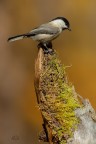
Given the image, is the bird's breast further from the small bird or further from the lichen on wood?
the lichen on wood

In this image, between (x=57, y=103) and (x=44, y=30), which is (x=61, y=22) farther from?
(x=57, y=103)

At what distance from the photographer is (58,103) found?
15.6ft

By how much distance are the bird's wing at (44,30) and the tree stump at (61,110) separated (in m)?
1.64

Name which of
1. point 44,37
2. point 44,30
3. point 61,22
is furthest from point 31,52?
point 44,37

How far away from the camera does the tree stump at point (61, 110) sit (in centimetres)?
464

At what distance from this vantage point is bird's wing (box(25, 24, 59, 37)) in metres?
6.63

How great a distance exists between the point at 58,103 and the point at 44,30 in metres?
2.02

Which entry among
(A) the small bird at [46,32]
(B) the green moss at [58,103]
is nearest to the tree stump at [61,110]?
(B) the green moss at [58,103]

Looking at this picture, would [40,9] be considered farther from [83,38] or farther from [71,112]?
[71,112]

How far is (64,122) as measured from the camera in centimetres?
471

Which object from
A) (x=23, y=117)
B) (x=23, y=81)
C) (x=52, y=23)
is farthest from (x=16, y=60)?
(x=52, y=23)

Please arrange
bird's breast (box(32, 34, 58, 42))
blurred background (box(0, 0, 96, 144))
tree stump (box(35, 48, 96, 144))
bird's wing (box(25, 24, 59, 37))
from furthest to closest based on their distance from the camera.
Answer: blurred background (box(0, 0, 96, 144))
bird's wing (box(25, 24, 59, 37))
bird's breast (box(32, 34, 58, 42))
tree stump (box(35, 48, 96, 144))

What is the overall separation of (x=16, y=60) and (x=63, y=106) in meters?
10.7

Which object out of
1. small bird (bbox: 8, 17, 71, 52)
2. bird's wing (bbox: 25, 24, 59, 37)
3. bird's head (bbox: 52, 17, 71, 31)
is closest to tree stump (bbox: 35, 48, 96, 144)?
small bird (bbox: 8, 17, 71, 52)
